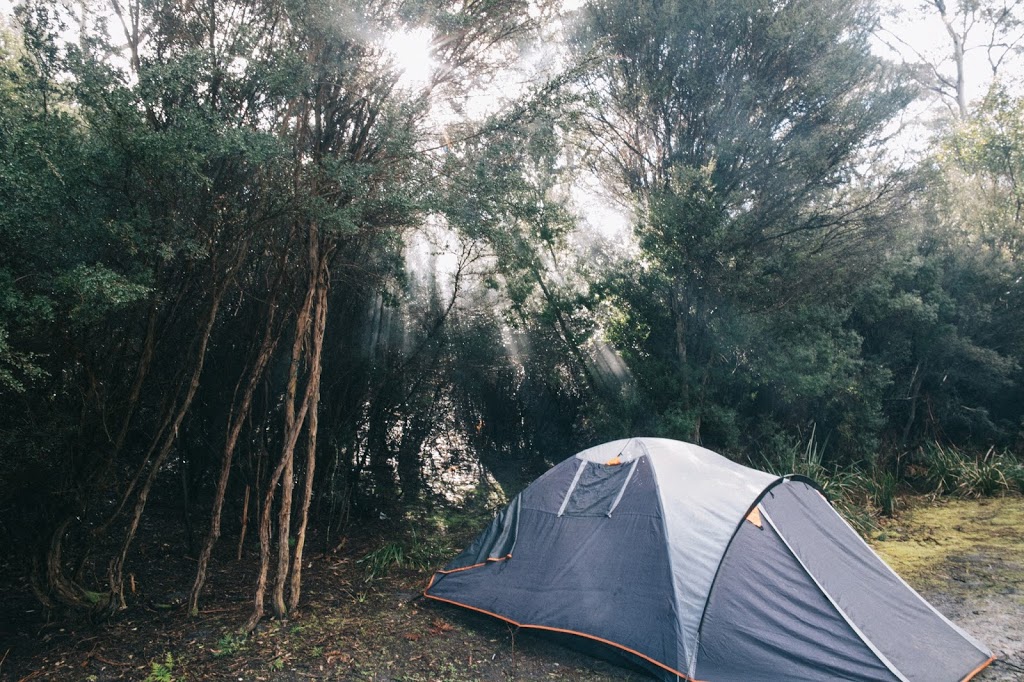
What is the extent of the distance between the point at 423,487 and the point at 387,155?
5059mm

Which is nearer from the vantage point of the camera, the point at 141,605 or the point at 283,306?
the point at 141,605

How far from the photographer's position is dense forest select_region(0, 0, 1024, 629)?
4.72m

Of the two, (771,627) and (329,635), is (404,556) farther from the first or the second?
(771,627)

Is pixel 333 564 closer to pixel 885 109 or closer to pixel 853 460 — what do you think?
→ pixel 853 460

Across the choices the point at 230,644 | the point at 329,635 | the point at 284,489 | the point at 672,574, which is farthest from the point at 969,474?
the point at 230,644

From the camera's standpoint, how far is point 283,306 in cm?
652

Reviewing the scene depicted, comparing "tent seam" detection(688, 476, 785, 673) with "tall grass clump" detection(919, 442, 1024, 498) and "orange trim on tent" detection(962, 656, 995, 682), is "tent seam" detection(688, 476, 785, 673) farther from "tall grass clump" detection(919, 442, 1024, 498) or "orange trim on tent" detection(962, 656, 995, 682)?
"tall grass clump" detection(919, 442, 1024, 498)

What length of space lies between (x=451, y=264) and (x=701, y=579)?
17.8ft

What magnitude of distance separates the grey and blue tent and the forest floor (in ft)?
0.74

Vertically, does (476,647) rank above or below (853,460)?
below

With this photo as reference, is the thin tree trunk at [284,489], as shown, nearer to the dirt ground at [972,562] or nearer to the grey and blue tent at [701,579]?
the grey and blue tent at [701,579]

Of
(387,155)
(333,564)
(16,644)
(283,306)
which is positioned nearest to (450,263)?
(283,306)

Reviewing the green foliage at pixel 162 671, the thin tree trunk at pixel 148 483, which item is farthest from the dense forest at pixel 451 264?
the green foliage at pixel 162 671

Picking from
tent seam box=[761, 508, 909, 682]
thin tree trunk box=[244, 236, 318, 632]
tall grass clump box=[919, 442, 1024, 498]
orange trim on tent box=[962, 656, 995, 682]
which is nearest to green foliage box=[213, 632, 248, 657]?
thin tree trunk box=[244, 236, 318, 632]
